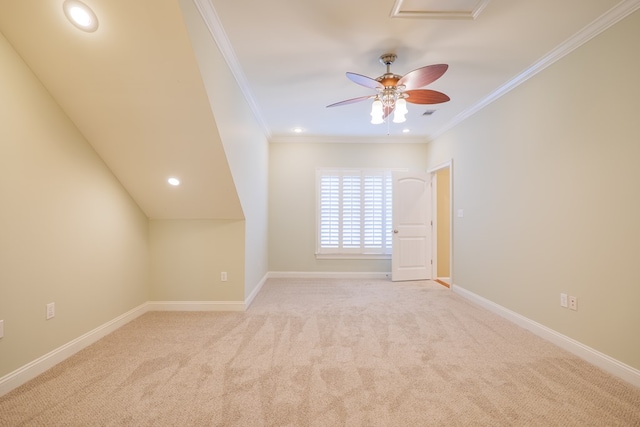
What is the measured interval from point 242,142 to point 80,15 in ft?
5.68

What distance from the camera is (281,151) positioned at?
5.27 meters

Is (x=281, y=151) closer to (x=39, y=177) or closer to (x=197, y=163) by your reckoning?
(x=197, y=163)

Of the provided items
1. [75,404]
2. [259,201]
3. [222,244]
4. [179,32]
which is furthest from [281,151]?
[75,404]

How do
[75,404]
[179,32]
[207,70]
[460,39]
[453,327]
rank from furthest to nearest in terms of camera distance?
1. [453,327]
2. [460,39]
3. [207,70]
4. [179,32]
5. [75,404]

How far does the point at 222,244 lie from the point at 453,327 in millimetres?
2732

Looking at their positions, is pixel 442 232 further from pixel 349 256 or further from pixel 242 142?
pixel 242 142

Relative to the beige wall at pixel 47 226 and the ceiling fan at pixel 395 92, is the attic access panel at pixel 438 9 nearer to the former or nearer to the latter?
the ceiling fan at pixel 395 92

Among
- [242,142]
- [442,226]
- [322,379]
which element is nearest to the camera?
[322,379]

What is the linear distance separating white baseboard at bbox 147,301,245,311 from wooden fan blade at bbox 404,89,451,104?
2.92 metres

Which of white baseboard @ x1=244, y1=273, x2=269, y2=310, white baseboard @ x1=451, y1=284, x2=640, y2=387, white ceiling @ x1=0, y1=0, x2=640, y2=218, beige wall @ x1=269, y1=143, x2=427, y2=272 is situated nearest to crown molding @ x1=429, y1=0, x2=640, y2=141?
white ceiling @ x1=0, y1=0, x2=640, y2=218

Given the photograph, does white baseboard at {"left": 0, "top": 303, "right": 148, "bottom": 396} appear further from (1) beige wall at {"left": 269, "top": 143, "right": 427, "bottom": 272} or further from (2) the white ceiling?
(1) beige wall at {"left": 269, "top": 143, "right": 427, "bottom": 272}

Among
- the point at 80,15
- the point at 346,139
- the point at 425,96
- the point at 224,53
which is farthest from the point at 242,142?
the point at 346,139

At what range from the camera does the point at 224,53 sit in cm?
249

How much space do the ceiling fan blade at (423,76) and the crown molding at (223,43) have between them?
1511mm
